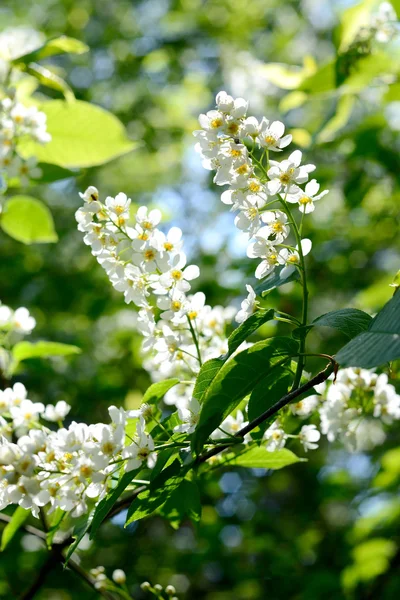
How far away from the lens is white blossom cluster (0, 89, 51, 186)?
6.95ft

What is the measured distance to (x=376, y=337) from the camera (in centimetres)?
97

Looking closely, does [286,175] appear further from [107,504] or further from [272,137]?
[107,504]

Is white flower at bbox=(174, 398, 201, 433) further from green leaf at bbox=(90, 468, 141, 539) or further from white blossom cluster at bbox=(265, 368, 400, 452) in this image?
white blossom cluster at bbox=(265, 368, 400, 452)

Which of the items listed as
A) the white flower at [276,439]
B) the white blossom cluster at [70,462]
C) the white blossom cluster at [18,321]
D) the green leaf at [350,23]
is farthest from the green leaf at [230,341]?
the green leaf at [350,23]

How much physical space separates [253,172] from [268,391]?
410 millimetres

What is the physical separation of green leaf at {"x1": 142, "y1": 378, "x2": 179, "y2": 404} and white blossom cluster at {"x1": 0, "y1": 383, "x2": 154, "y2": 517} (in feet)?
0.26

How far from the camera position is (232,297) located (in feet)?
11.6

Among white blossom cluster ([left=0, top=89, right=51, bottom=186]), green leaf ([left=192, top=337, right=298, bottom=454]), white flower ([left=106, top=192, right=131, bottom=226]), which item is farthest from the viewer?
white blossom cluster ([left=0, top=89, right=51, bottom=186])

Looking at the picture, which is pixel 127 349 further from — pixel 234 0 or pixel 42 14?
pixel 234 0

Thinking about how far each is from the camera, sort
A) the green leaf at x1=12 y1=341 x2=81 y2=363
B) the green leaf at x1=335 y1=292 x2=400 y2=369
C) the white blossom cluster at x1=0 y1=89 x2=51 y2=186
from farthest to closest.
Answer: the white blossom cluster at x1=0 y1=89 x2=51 y2=186, the green leaf at x1=12 y1=341 x2=81 y2=363, the green leaf at x1=335 y1=292 x2=400 y2=369

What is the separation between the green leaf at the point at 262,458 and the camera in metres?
1.54

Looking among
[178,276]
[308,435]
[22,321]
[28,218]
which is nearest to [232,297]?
[28,218]

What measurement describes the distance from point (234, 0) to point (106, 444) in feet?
26.4

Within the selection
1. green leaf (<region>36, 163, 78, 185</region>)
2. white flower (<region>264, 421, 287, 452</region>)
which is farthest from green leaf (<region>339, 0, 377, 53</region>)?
white flower (<region>264, 421, 287, 452</region>)
